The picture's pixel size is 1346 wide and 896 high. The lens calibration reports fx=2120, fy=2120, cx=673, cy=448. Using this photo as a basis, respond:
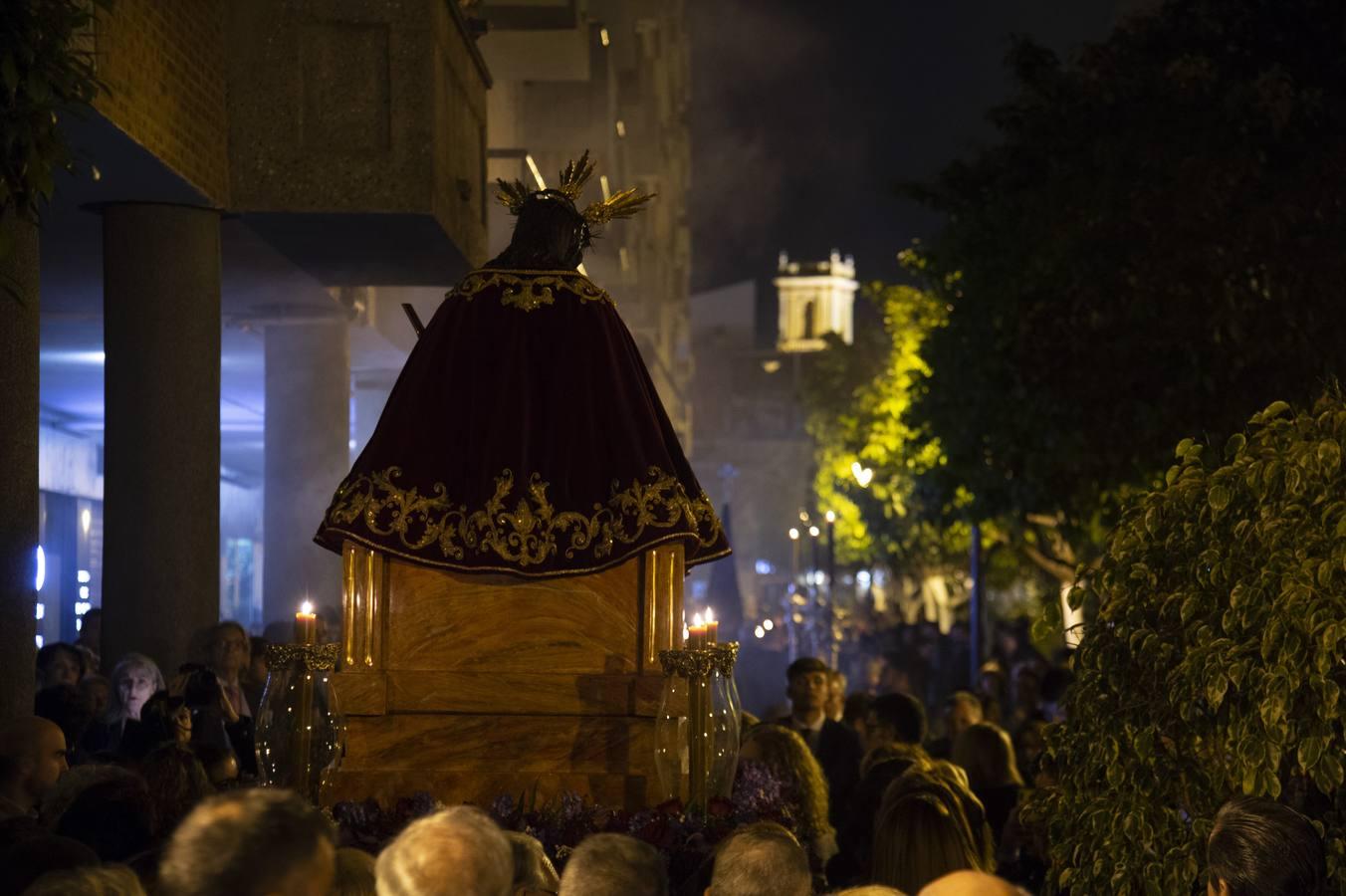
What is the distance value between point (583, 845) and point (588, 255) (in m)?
37.4

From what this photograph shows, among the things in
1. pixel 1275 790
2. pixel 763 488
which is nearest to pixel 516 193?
pixel 1275 790

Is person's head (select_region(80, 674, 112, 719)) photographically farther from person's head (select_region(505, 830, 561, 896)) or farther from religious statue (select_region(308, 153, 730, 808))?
person's head (select_region(505, 830, 561, 896))

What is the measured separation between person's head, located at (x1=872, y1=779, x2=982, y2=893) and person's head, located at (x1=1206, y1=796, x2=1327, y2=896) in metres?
1.40

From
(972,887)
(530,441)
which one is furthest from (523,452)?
(972,887)

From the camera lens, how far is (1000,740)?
11516mm

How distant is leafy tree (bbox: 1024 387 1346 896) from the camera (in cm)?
707

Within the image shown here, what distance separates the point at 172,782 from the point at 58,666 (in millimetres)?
6041

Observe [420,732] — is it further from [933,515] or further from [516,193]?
[933,515]

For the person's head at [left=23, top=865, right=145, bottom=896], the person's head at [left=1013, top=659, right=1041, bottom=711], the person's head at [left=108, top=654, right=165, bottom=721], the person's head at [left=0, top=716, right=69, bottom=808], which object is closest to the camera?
the person's head at [left=23, top=865, right=145, bottom=896]

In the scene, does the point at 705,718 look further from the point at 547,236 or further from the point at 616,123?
the point at 616,123

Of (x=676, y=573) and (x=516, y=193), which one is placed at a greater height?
(x=516, y=193)

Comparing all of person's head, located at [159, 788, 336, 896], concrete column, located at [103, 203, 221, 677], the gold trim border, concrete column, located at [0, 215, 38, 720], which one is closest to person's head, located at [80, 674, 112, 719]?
concrete column, located at [0, 215, 38, 720]

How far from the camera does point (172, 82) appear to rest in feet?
41.4

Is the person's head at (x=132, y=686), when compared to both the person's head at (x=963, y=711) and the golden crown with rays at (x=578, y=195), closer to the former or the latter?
the golden crown with rays at (x=578, y=195)
